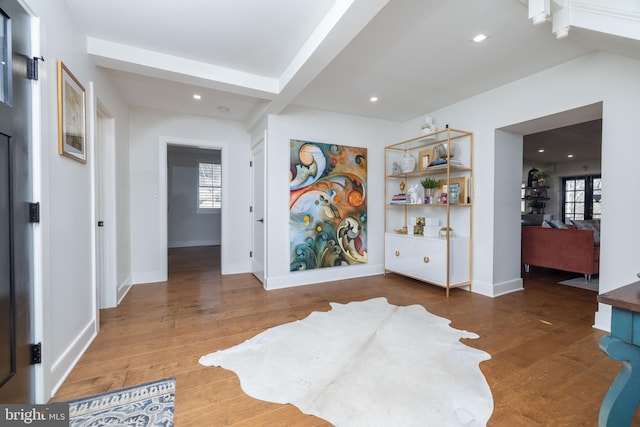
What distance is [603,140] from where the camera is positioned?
7.98 feet

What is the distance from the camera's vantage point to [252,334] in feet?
7.54

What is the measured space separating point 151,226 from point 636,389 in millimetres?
4722

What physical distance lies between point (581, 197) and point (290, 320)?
32.4ft

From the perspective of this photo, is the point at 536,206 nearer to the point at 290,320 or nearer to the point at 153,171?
the point at 290,320

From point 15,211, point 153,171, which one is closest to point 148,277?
point 153,171

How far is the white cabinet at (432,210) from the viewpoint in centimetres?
344

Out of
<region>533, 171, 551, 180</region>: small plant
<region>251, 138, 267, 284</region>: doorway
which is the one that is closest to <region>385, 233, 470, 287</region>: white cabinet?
<region>251, 138, 267, 284</region>: doorway

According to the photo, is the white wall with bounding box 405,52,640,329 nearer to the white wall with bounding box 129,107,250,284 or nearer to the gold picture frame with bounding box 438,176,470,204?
the gold picture frame with bounding box 438,176,470,204

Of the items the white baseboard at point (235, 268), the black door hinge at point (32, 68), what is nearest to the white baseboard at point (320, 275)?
the white baseboard at point (235, 268)

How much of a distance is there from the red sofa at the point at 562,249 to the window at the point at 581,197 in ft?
Result: 17.4

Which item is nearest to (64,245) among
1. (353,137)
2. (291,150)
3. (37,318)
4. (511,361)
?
(37,318)

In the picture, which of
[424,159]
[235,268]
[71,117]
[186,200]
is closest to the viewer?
[71,117]

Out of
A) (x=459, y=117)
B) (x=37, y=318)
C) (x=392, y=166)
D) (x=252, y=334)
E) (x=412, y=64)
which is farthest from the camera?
(x=392, y=166)

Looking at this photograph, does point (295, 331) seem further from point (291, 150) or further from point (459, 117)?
point (459, 117)
